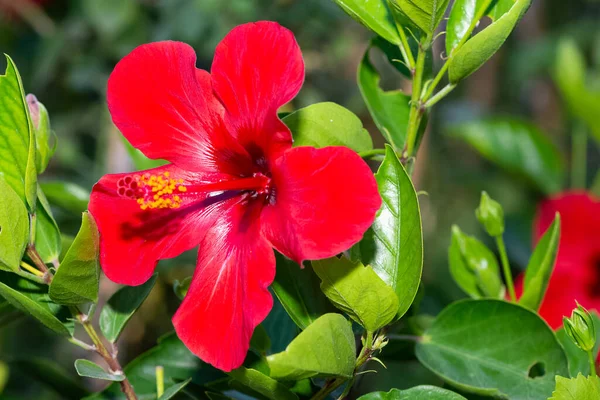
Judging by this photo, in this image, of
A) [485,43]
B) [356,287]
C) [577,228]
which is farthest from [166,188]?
[577,228]

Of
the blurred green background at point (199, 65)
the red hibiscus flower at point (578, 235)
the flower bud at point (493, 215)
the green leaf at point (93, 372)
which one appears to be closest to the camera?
the green leaf at point (93, 372)

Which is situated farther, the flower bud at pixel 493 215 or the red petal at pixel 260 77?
the flower bud at pixel 493 215

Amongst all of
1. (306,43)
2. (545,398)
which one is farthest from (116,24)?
(545,398)

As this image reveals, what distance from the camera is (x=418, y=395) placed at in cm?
65

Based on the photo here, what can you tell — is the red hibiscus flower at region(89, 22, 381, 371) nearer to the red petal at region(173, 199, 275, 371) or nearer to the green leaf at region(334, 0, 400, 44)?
the red petal at region(173, 199, 275, 371)

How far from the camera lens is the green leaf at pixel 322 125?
70 centimetres

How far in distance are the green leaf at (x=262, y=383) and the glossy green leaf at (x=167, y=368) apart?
17 centimetres

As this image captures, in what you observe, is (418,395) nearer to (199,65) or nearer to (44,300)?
(44,300)

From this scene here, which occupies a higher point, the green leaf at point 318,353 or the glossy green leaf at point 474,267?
the green leaf at point 318,353

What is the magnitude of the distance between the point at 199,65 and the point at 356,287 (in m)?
1.38

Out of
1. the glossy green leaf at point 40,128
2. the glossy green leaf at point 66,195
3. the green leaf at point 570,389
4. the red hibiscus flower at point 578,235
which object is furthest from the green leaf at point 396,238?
the red hibiscus flower at point 578,235

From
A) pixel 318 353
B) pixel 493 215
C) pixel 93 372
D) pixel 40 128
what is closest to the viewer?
pixel 318 353

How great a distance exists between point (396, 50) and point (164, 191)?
0.29m

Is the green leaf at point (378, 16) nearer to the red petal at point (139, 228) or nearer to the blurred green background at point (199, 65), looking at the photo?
the red petal at point (139, 228)
